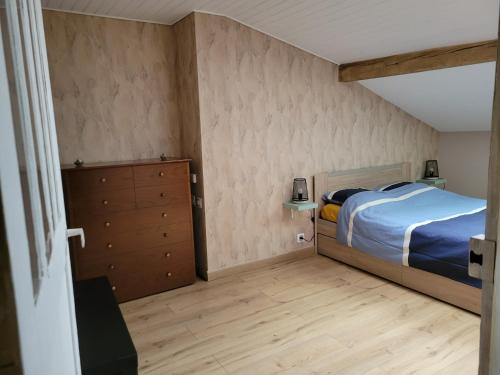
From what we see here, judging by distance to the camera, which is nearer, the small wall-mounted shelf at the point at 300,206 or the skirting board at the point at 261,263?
the skirting board at the point at 261,263

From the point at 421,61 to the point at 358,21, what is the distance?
31.5 inches

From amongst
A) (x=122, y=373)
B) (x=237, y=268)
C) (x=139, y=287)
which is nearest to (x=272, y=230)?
(x=237, y=268)

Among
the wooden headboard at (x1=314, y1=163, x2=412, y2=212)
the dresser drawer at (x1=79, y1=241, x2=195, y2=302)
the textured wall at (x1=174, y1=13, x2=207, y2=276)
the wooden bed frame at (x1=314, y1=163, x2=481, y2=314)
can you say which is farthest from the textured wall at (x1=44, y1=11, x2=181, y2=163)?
the wooden bed frame at (x1=314, y1=163, x2=481, y2=314)

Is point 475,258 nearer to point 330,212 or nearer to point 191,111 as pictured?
point 191,111

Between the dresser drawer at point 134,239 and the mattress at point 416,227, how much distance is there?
5.31 feet

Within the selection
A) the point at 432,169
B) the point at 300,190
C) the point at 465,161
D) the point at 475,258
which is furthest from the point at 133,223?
the point at 465,161

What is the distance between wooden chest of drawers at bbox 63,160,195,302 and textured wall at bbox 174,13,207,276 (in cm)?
17

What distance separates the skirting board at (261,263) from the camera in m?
3.64

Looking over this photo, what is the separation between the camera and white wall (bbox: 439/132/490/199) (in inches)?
194

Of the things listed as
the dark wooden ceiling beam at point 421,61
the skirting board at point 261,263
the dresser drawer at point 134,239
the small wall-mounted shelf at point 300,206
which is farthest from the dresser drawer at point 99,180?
the dark wooden ceiling beam at point 421,61

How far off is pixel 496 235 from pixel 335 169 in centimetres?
348

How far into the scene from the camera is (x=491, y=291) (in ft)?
3.12

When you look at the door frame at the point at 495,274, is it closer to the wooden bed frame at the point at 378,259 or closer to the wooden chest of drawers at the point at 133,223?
the wooden bed frame at the point at 378,259

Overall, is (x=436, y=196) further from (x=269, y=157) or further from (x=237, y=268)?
(x=237, y=268)
